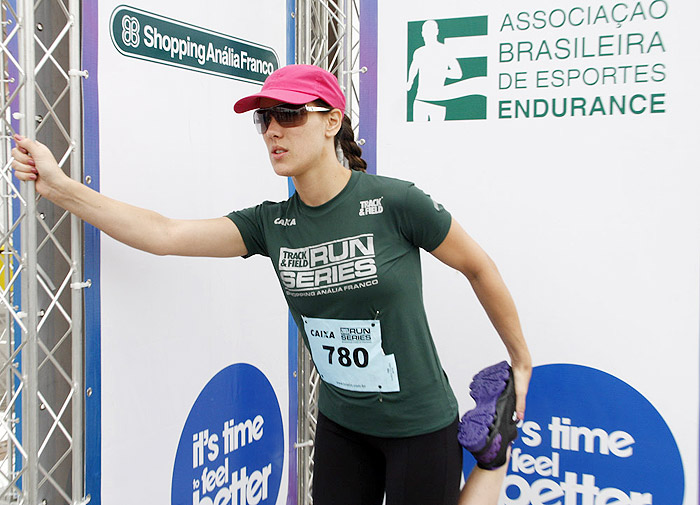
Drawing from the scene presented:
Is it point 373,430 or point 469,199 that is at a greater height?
point 469,199

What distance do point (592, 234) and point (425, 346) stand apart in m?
1.05

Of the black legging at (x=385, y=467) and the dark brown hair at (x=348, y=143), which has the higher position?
the dark brown hair at (x=348, y=143)

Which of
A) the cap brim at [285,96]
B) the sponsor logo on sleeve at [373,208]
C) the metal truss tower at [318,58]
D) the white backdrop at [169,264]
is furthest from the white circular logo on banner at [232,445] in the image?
the cap brim at [285,96]

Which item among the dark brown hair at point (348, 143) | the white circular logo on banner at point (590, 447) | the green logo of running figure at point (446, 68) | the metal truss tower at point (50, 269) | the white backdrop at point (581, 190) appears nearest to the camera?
the metal truss tower at point (50, 269)

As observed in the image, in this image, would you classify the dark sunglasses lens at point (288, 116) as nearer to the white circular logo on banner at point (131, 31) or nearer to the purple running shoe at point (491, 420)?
the white circular logo on banner at point (131, 31)

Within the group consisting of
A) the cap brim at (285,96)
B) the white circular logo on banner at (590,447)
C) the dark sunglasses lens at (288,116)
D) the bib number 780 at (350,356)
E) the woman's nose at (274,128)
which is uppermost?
the cap brim at (285,96)

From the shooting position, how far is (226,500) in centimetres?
278

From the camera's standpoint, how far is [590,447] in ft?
9.01

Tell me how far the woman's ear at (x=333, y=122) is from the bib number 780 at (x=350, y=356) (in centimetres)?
59

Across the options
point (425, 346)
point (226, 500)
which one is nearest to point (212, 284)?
point (226, 500)

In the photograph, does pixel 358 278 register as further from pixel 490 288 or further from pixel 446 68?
pixel 446 68

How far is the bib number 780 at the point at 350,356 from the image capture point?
1.93 metres

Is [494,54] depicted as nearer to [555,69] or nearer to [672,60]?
[555,69]

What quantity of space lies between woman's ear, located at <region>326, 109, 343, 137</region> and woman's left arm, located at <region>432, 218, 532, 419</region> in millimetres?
413
